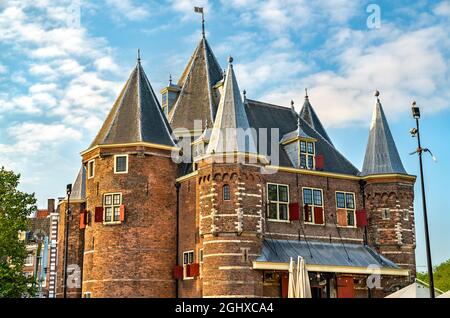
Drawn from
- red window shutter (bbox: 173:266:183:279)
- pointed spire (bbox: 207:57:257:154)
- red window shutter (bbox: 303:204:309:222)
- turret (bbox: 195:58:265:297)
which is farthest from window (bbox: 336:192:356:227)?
red window shutter (bbox: 173:266:183:279)

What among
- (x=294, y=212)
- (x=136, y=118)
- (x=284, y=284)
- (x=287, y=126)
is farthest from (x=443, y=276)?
(x=136, y=118)

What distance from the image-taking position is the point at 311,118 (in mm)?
42469

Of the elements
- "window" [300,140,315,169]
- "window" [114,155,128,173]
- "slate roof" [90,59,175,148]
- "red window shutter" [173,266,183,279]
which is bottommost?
"red window shutter" [173,266,183,279]

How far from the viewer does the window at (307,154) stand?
118 ft

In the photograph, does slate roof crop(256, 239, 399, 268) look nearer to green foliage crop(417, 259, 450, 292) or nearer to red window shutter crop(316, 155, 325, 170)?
red window shutter crop(316, 155, 325, 170)

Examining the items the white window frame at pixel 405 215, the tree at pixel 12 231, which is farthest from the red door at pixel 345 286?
the tree at pixel 12 231

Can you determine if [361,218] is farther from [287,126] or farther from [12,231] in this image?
[12,231]

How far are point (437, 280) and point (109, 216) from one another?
2021 inches

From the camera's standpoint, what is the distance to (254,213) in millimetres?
31312

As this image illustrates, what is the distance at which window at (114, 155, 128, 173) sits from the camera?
3438 cm

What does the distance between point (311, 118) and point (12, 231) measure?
21061 millimetres

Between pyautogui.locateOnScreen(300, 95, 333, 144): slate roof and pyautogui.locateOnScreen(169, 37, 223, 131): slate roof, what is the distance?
7.00 meters

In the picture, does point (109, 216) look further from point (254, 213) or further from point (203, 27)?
point (203, 27)
